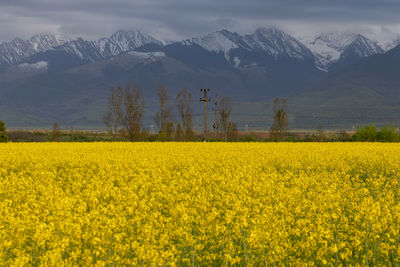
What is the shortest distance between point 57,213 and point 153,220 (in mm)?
1693

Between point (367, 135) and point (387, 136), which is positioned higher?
point (367, 135)

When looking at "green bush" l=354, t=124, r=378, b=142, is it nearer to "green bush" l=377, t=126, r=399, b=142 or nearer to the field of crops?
"green bush" l=377, t=126, r=399, b=142

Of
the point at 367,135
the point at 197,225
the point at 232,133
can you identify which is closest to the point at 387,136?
the point at 367,135

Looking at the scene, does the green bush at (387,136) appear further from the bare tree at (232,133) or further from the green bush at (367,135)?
the bare tree at (232,133)

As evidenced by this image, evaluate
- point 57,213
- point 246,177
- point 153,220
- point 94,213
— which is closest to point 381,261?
point 153,220

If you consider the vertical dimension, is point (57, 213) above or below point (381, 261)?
above

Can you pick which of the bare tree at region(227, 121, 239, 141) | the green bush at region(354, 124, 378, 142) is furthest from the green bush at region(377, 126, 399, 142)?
the bare tree at region(227, 121, 239, 141)

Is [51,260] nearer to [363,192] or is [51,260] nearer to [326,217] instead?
[326,217]

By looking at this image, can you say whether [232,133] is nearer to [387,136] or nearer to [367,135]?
[367,135]

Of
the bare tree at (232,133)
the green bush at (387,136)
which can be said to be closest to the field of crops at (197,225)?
the green bush at (387,136)

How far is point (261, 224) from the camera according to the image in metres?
9.80

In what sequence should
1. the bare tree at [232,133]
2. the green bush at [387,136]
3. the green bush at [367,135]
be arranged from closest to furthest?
the green bush at [387,136] → the green bush at [367,135] → the bare tree at [232,133]

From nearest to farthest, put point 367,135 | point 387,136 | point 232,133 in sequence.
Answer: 1. point 387,136
2. point 367,135
3. point 232,133

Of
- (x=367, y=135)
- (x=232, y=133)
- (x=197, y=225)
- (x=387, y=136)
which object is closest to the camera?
(x=197, y=225)
